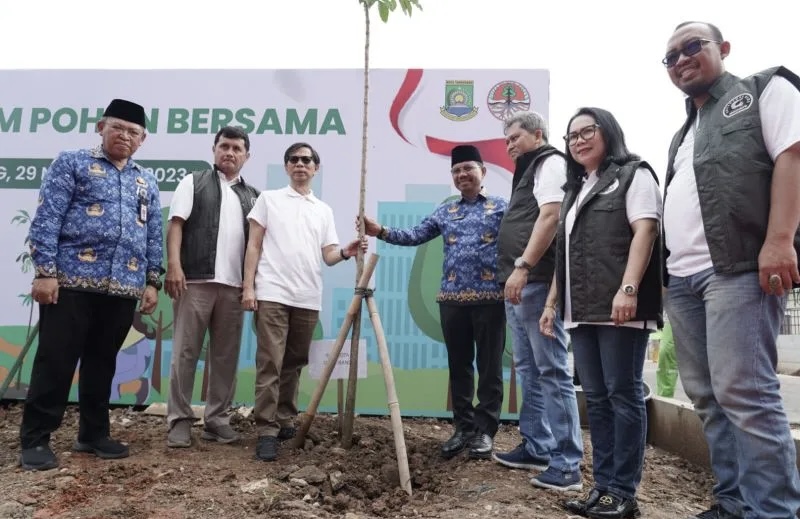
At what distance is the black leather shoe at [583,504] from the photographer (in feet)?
7.76

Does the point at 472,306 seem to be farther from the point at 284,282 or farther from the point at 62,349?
the point at 62,349

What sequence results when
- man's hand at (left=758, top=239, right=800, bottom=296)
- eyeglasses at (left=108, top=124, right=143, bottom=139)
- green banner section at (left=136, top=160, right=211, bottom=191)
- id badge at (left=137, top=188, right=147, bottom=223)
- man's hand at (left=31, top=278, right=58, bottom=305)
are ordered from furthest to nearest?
green banner section at (left=136, top=160, right=211, bottom=191)
id badge at (left=137, top=188, right=147, bottom=223)
eyeglasses at (left=108, top=124, right=143, bottom=139)
man's hand at (left=31, top=278, right=58, bottom=305)
man's hand at (left=758, top=239, right=800, bottom=296)

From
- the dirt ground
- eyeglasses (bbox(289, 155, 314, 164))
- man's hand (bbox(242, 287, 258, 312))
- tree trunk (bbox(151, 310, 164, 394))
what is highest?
eyeglasses (bbox(289, 155, 314, 164))

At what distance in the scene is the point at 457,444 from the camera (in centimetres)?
338

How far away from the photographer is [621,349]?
2316mm

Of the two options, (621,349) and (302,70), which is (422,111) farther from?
(621,349)

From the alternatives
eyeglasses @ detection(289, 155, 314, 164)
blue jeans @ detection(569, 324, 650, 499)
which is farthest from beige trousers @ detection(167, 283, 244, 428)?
blue jeans @ detection(569, 324, 650, 499)

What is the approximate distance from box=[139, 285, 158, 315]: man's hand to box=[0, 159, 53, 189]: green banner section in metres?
2.53

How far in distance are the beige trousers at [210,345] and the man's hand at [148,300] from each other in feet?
0.58

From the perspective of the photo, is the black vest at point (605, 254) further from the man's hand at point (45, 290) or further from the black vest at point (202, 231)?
the man's hand at point (45, 290)

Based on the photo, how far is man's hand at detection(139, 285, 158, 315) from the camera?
10.6ft

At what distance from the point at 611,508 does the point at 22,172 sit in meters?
5.34

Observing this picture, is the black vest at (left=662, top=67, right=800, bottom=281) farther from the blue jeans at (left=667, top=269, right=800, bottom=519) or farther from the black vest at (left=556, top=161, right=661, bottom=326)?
the black vest at (left=556, top=161, right=661, bottom=326)

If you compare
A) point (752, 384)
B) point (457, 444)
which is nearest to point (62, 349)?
point (457, 444)
